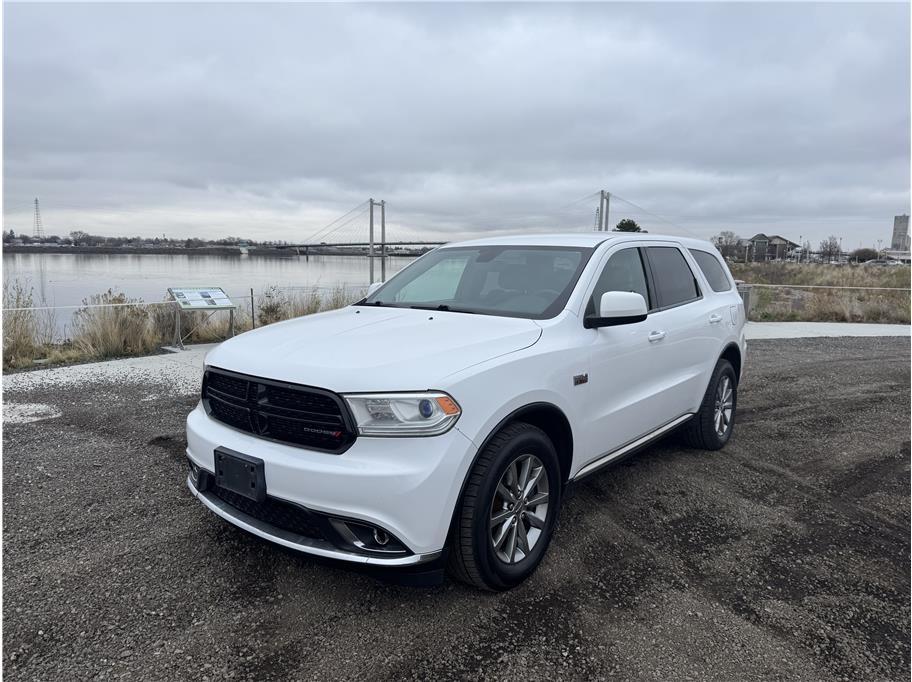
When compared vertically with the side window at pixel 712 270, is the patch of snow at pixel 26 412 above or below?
below

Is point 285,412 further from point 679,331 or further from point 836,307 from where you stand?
point 836,307

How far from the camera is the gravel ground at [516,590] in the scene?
248 cm

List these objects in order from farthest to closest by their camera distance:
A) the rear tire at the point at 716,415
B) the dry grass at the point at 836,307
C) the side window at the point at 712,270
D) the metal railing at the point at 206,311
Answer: the dry grass at the point at 836,307, the metal railing at the point at 206,311, the side window at the point at 712,270, the rear tire at the point at 716,415

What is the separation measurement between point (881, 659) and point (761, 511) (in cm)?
147

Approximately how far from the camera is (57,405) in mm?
6133

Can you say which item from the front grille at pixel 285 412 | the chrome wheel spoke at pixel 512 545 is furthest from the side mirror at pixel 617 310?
Result: the front grille at pixel 285 412

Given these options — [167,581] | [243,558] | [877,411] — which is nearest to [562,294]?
[243,558]

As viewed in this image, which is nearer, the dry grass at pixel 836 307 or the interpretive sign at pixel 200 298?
the interpretive sign at pixel 200 298

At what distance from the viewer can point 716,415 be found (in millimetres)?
5004

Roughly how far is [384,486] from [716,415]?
3545mm

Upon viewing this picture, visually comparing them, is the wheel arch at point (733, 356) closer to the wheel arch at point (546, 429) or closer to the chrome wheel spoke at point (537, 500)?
the wheel arch at point (546, 429)

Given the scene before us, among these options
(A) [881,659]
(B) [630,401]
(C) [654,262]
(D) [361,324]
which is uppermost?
(C) [654,262]

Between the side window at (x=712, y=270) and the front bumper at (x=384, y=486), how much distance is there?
11.3 feet

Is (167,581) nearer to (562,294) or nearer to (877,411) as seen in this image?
(562,294)
